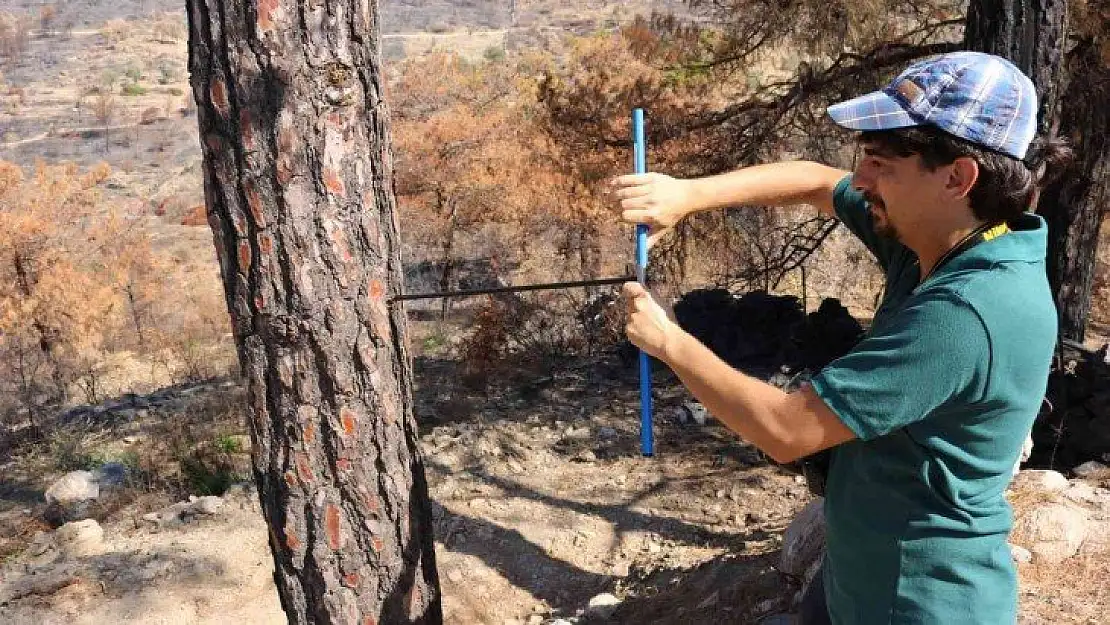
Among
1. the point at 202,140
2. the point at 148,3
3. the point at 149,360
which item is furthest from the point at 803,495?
the point at 148,3

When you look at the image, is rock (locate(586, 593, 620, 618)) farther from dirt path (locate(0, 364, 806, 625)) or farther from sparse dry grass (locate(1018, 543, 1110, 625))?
sparse dry grass (locate(1018, 543, 1110, 625))

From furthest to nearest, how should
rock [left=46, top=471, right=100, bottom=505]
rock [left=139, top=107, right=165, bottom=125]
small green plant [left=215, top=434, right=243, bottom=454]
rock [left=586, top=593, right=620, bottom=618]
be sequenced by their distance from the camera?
rock [left=139, top=107, right=165, bottom=125] → small green plant [left=215, top=434, right=243, bottom=454] → rock [left=46, top=471, right=100, bottom=505] → rock [left=586, top=593, right=620, bottom=618]

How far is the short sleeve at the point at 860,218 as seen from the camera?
1.68 meters

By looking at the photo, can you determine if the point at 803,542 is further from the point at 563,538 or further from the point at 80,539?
the point at 80,539

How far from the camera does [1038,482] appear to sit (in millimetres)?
3180

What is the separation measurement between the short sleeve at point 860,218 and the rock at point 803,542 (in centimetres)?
126

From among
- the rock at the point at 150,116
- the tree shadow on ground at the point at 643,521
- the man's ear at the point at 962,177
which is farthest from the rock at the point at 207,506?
the rock at the point at 150,116

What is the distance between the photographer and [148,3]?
4269 centimetres

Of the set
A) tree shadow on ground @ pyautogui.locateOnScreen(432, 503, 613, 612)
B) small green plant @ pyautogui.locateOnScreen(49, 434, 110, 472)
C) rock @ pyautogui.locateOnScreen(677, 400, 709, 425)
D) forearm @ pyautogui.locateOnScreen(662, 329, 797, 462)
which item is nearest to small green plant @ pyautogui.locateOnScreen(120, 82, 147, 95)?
small green plant @ pyautogui.locateOnScreen(49, 434, 110, 472)

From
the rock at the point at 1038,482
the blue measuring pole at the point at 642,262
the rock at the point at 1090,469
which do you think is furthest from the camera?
the rock at the point at 1090,469

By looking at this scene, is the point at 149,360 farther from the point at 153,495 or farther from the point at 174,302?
the point at 153,495

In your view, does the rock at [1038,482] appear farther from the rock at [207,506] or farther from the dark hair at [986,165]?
the rock at [207,506]

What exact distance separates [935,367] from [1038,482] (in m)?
2.44

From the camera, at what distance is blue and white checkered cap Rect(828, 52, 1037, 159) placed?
125cm
